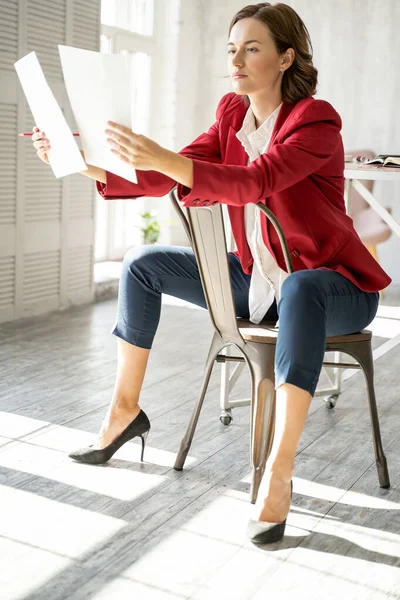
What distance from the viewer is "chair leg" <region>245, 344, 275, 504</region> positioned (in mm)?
2029

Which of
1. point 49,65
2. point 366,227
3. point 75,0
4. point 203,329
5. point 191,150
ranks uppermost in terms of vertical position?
point 75,0

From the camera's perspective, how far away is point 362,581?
167 centimetres

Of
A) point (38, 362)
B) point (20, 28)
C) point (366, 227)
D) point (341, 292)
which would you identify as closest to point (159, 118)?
point (366, 227)

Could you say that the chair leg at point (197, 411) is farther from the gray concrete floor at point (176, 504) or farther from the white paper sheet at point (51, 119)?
the white paper sheet at point (51, 119)

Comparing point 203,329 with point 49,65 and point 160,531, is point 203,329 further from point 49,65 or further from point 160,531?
point 160,531

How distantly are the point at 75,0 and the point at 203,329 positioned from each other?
6.51 feet

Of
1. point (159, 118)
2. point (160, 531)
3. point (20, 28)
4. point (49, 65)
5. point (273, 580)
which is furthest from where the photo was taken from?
point (159, 118)

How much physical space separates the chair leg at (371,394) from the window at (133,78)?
371 centimetres

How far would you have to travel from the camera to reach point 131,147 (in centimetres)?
158

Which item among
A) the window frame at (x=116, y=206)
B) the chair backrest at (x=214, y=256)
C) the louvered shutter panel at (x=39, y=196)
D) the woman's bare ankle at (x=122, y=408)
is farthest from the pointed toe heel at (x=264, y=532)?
the window frame at (x=116, y=206)

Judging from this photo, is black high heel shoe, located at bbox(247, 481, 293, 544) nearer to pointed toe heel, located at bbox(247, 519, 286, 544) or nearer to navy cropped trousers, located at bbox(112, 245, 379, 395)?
pointed toe heel, located at bbox(247, 519, 286, 544)

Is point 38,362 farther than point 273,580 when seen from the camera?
Yes

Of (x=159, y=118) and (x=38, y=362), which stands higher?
(x=159, y=118)

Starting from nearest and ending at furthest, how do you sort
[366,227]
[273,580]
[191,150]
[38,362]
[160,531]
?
[273,580] → [160,531] → [191,150] → [38,362] → [366,227]
